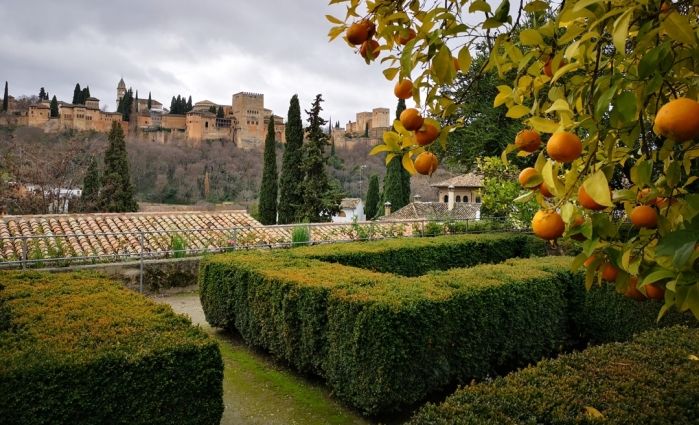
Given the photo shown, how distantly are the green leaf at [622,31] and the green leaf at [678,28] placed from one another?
5.2 inches

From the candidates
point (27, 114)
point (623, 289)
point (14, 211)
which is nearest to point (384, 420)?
point (623, 289)

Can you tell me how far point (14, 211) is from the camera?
18.8 metres

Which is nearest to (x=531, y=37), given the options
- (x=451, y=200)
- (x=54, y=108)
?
(x=451, y=200)

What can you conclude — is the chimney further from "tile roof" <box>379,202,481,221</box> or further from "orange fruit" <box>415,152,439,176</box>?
"orange fruit" <box>415,152,439,176</box>

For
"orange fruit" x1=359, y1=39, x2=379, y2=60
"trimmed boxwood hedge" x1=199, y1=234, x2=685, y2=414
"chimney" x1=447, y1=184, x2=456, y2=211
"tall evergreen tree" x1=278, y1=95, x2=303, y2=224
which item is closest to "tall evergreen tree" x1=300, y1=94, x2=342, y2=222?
"tall evergreen tree" x1=278, y1=95, x2=303, y2=224

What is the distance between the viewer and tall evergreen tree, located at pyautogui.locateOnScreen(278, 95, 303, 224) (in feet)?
81.0

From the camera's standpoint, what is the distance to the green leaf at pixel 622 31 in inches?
30.0

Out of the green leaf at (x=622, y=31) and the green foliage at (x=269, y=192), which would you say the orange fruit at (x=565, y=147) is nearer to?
the green leaf at (x=622, y=31)

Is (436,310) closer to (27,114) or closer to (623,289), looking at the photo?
(623,289)

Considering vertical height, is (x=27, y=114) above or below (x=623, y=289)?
above

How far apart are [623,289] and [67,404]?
311 centimetres

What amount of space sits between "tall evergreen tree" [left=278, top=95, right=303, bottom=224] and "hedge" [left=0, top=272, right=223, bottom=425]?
20705 millimetres

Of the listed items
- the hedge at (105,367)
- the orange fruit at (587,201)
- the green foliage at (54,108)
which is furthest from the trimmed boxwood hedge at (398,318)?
the green foliage at (54,108)

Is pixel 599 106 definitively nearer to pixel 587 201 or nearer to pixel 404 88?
pixel 587 201
